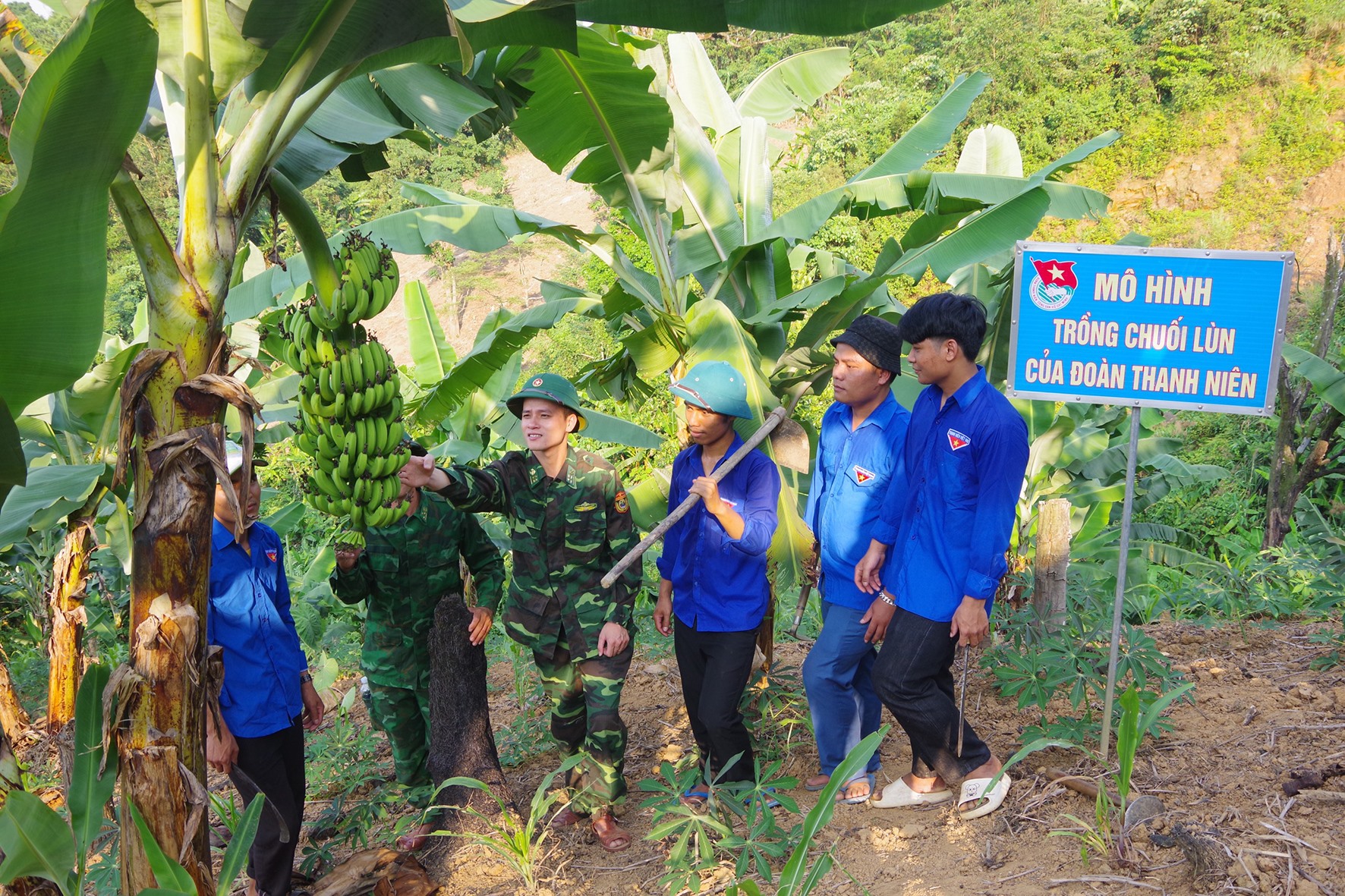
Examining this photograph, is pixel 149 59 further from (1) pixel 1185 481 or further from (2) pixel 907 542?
(1) pixel 1185 481

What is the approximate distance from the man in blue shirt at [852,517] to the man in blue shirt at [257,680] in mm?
1909

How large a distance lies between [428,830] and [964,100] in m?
4.84

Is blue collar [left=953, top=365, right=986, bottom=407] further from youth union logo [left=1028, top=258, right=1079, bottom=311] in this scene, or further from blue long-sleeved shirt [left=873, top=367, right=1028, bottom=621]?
youth union logo [left=1028, top=258, right=1079, bottom=311]

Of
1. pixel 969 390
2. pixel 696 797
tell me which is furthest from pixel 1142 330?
pixel 696 797

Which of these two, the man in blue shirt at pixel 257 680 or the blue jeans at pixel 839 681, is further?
the blue jeans at pixel 839 681

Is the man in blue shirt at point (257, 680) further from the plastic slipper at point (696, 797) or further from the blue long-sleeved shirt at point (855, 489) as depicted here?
the blue long-sleeved shirt at point (855, 489)

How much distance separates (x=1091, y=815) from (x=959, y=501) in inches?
46.8

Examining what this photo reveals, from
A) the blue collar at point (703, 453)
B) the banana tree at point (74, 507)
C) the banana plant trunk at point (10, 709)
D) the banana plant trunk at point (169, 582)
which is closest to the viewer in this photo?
the banana plant trunk at point (169, 582)

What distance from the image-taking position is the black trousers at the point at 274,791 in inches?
126

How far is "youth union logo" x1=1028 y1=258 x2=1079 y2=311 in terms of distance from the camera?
129 inches

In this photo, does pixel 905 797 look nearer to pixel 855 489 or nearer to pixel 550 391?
pixel 855 489

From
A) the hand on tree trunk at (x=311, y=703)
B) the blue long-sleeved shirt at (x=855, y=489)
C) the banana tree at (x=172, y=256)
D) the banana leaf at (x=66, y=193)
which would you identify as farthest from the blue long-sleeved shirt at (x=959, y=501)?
the banana leaf at (x=66, y=193)

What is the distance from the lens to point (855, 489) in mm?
3535

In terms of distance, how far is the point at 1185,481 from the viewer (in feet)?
27.0
